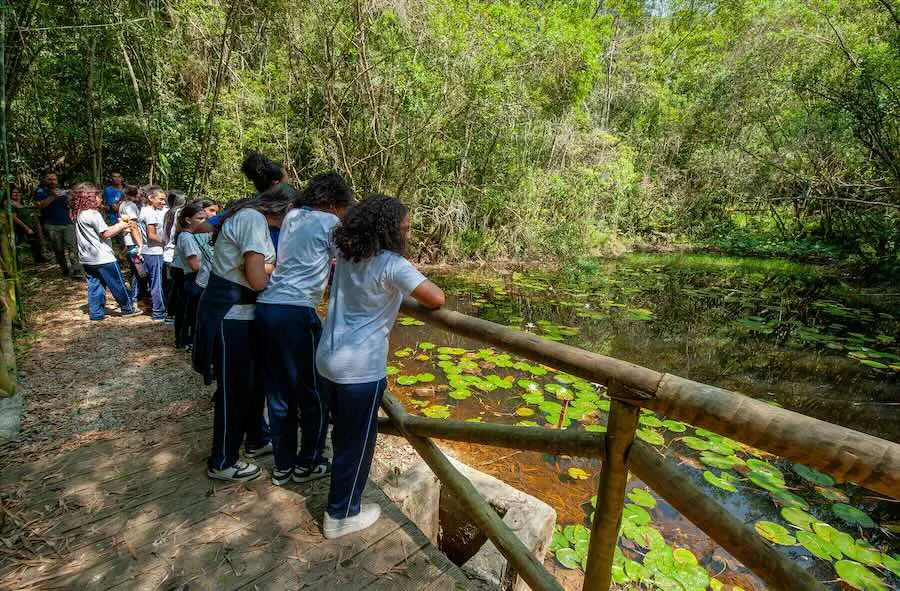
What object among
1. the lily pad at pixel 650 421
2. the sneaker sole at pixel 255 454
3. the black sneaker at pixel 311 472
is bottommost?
the lily pad at pixel 650 421

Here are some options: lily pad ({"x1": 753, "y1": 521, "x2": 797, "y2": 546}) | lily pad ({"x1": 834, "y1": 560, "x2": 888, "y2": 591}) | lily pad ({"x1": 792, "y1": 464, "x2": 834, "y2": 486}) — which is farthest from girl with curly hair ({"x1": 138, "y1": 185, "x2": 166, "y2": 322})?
lily pad ({"x1": 792, "y1": 464, "x2": 834, "y2": 486})

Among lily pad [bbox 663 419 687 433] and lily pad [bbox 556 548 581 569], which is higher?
lily pad [bbox 663 419 687 433]

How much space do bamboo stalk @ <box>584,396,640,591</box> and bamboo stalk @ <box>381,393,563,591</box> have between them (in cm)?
14

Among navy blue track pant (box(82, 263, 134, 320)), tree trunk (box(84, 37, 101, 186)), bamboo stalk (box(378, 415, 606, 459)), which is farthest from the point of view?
tree trunk (box(84, 37, 101, 186))

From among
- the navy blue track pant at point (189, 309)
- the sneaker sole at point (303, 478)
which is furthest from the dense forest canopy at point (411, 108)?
the sneaker sole at point (303, 478)

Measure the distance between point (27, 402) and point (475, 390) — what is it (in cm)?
379

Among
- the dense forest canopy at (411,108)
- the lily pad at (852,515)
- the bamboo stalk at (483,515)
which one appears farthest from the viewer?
the dense forest canopy at (411,108)

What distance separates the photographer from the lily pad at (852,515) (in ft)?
10.7

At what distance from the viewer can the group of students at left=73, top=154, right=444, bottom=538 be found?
1.64 meters

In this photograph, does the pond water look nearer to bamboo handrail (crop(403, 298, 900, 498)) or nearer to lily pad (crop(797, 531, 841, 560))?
lily pad (crop(797, 531, 841, 560))

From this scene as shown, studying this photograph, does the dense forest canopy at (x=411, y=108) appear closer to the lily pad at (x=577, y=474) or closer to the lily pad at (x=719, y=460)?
the lily pad at (x=577, y=474)

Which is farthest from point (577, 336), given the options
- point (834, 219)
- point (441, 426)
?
point (834, 219)

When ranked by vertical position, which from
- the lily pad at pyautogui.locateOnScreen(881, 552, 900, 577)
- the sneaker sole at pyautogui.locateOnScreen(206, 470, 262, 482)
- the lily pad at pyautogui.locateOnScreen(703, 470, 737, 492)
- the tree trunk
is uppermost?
the tree trunk

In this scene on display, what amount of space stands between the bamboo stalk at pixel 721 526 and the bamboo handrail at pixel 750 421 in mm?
192
